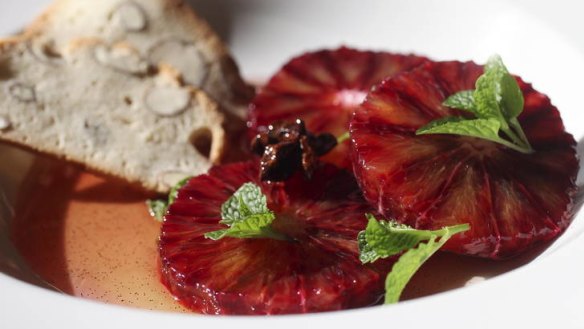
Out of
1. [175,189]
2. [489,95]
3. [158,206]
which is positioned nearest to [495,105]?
[489,95]

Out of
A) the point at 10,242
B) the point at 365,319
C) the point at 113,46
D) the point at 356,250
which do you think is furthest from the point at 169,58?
the point at 365,319

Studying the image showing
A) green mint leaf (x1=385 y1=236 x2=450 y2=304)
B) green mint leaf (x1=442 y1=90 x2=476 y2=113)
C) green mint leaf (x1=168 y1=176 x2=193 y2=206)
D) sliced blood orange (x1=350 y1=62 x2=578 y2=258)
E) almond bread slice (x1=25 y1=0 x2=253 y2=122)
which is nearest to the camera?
green mint leaf (x1=385 y1=236 x2=450 y2=304)

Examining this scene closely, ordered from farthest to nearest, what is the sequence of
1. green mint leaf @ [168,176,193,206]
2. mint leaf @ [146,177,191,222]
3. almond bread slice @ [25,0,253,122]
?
1. almond bread slice @ [25,0,253,122]
2. mint leaf @ [146,177,191,222]
3. green mint leaf @ [168,176,193,206]

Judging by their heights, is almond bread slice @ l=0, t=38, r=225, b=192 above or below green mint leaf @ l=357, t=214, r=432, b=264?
below

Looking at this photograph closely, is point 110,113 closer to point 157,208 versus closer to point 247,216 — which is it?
point 157,208

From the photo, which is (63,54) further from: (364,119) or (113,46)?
(364,119)

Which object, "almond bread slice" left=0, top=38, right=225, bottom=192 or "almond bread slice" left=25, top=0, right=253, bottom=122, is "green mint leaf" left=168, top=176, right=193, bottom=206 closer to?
"almond bread slice" left=0, top=38, right=225, bottom=192

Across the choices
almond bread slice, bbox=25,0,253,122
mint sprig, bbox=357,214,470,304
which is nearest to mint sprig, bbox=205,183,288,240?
mint sprig, bbox=357,214,470,304
